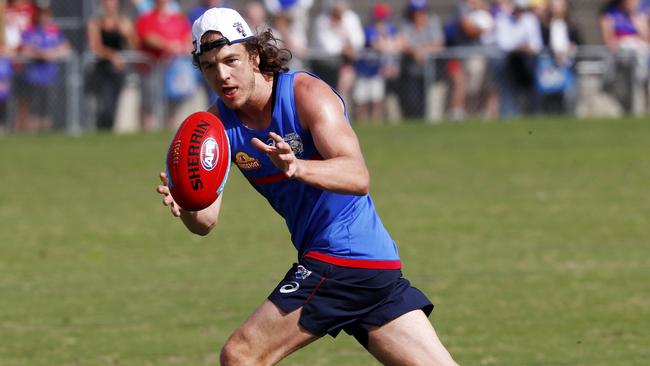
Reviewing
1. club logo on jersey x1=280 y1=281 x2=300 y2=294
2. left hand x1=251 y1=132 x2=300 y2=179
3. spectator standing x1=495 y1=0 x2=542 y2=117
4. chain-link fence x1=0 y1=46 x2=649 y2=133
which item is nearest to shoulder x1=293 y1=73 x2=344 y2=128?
left hand x1=251 y1=132 x2=300 y2=179

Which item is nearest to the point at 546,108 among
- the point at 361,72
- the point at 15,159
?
the point at 361,72

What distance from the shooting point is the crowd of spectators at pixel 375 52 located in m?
20.7

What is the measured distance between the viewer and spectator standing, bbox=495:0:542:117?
21.9 meters

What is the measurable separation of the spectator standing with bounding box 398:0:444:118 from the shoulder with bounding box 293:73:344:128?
1627 centimetres

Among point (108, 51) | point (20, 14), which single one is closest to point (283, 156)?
point (108, 51)

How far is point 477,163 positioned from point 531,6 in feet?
16.2

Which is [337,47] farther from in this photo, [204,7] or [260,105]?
[260,105]

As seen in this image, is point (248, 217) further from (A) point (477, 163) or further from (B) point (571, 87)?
(B) point (571, 87)

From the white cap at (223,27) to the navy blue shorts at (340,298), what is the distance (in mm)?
961

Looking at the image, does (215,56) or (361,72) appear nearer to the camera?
(215,56)

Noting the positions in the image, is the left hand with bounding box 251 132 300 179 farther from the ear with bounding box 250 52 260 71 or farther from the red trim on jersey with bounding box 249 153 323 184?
the ear with bounding box 250 52 260 71

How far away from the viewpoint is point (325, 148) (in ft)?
18.0

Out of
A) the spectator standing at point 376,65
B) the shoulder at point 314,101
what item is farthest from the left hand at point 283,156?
the spectator standing at point 376,65

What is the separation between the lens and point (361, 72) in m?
21.9
